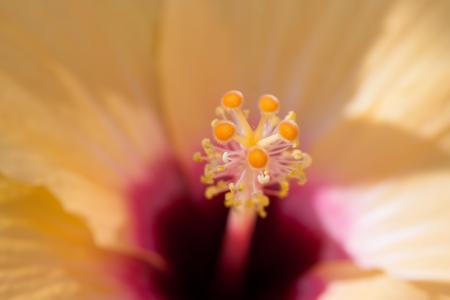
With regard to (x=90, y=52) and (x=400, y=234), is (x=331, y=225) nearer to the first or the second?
(x=400, y=234)

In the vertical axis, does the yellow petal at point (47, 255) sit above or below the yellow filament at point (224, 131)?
below

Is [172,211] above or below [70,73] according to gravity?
below

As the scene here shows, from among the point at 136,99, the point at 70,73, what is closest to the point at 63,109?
the point at 70,73

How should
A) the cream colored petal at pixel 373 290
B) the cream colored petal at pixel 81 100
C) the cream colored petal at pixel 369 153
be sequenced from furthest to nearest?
the cream colored petal at pixel 369 153, the cream colored petal at pixel 81 100, the cream colored petal at pixel 373 290

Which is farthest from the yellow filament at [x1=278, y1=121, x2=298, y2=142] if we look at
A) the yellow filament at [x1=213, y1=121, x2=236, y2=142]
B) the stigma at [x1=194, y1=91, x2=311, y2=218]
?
the yellow filament at [x1=213, y1=121, x2=236, y2=142]

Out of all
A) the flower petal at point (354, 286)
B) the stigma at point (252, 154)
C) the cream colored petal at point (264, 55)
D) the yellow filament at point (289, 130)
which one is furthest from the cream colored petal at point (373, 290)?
the cream colored petal at point (264, 55)

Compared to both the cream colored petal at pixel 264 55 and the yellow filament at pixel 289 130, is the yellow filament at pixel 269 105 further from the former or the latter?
the cream colored petal at pixel 264 55

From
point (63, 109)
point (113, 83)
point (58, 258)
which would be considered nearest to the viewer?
point (58, 258)

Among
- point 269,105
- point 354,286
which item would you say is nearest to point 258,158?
point 269,105
